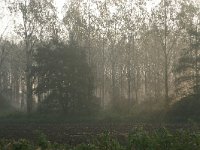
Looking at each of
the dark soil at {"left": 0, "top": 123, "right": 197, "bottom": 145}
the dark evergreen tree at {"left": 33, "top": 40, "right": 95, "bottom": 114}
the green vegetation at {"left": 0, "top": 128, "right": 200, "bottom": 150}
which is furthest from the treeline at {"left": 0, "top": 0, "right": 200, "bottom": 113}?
the green vegetation at {"left": 0, "top": 128, "right": 200, "bottom": 150}

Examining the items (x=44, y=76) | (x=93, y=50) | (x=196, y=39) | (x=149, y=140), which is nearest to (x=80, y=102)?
(x=44, y=76)

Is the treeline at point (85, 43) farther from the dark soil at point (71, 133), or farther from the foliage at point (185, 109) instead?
the dark soil at point (71, 133)

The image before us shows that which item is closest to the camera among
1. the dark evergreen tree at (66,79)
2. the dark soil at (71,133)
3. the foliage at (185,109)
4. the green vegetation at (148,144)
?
the green vegetation at (148,144)

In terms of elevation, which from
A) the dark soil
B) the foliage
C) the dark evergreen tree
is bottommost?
the dark soil

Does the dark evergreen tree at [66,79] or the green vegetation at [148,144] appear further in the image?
the dark evergreen tree at [66,79]

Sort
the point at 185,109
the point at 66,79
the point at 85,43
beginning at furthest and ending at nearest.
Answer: the point at 85,43 < the point at 66,79 < the point at 185,109

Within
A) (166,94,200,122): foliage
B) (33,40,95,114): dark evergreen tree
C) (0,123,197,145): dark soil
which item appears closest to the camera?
(0,123,197,145): dark soil

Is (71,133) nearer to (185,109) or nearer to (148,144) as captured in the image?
(148,144)

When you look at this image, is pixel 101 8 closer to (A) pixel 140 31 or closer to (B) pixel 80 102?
(A) pixel 140 31

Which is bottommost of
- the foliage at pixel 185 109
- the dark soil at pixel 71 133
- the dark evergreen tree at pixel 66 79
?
the dark soil at pixel 71 133

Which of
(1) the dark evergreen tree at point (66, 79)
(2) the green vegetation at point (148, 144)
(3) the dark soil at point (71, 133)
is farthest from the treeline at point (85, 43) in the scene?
(2) the green vegetation at point (148, 144)

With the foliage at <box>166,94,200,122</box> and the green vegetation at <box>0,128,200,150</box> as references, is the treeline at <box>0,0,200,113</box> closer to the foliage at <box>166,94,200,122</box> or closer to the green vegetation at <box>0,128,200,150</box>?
the foliage at <box>166,94,200,122</box>

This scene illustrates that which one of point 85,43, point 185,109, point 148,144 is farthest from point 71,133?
point 85,43

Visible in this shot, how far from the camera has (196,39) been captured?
55875 millimetres
